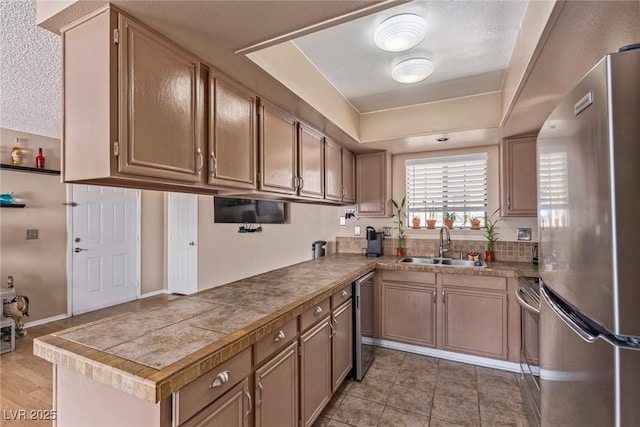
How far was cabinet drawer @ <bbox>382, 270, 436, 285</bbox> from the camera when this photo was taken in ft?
9.29

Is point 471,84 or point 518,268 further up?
point 471,84

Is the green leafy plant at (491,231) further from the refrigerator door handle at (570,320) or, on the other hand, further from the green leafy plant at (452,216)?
the refrigerator door handle at (570,320)

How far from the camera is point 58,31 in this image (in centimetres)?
126

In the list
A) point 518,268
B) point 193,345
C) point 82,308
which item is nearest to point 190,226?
point 82,308

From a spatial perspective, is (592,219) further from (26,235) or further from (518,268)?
(26,235)

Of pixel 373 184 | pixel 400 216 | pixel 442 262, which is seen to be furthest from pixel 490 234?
pixel 373 184

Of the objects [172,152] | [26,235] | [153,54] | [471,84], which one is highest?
[471,84]

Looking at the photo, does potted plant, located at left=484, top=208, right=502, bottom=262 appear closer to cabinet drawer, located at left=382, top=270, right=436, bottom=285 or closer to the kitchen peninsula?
cabinet drawer, located at left=382, top=270, right=436, bottom=285

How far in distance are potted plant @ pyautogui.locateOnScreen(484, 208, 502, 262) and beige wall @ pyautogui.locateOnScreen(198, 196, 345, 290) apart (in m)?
A: 1.88

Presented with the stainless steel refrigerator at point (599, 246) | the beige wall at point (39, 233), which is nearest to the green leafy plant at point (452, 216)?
the stainless steel refrigerator at point (599, 246)

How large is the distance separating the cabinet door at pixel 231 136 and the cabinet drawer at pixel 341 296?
0.95m

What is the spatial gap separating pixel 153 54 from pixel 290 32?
1.95ft

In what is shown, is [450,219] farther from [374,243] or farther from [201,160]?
[201,160]

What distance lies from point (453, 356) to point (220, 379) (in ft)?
8.12
